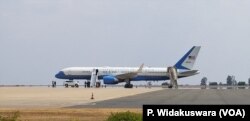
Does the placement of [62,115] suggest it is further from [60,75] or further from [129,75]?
[60,75]

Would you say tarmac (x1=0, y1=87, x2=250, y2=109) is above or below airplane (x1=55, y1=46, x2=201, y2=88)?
below

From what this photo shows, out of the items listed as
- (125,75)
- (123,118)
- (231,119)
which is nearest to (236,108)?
(231,119)

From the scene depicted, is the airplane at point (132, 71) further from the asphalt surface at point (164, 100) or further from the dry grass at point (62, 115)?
the dry grass at point (62, 115)

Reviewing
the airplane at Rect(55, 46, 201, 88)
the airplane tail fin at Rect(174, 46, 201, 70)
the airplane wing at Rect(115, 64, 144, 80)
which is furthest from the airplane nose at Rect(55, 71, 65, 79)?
the airplane tail fin at Rect(174, 46, 201, 70)

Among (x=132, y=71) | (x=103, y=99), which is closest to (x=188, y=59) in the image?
(x=132, y=71)

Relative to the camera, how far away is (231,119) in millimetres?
10047

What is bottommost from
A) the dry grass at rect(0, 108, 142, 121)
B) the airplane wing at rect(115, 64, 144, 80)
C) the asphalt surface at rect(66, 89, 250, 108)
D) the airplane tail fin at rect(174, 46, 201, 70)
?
the asphalt surface at rect(66, 89, 250, 108)

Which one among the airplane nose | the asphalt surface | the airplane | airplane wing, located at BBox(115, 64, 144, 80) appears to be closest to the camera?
the asphalt surface

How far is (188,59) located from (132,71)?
11.5m

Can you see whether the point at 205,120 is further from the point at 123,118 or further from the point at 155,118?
the point at 123,118

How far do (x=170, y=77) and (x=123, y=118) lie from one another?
103213 millimetres

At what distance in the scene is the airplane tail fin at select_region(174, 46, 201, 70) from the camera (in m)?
123

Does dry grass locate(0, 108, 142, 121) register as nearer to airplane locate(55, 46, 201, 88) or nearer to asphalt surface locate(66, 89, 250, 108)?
asphalt surface locate(66, 89, 250, 108)

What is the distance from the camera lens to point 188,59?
4862 inches
